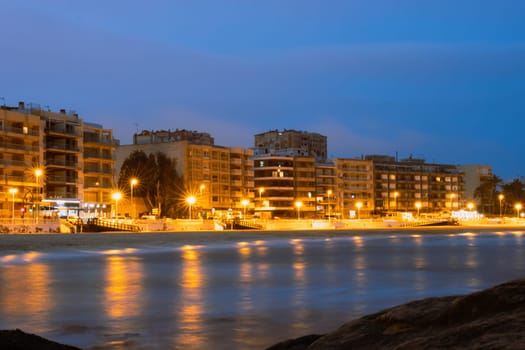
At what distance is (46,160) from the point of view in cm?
10175

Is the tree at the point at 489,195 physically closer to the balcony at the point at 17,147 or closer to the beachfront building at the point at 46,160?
the beachfront building at the point at 46,160

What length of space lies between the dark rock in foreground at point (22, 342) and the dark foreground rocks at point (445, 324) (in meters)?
2.29

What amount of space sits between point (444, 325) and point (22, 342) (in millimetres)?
3419

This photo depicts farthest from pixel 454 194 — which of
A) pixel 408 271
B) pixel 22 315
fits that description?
pixel 22 315

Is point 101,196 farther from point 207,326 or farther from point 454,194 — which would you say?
point 454,194

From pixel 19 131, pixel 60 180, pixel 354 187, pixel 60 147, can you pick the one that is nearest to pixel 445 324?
pixel 19 131

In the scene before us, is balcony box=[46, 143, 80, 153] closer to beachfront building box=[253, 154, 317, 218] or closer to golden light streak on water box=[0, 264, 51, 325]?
beachfront building box=[253, 154, 317, 218]

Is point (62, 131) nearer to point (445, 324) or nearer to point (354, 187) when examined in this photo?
point (354, 187)

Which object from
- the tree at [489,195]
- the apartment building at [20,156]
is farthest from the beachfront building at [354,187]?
the apartment building at [20,156]

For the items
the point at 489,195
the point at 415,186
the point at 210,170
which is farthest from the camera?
the point at 489,195

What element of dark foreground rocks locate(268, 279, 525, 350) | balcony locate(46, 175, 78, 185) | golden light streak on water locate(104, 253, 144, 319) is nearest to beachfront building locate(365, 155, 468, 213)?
balcony locate(46, 175, 78, 185)

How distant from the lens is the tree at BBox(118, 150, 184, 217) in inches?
4564

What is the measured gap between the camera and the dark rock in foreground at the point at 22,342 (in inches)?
228

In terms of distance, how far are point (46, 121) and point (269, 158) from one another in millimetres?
58464
